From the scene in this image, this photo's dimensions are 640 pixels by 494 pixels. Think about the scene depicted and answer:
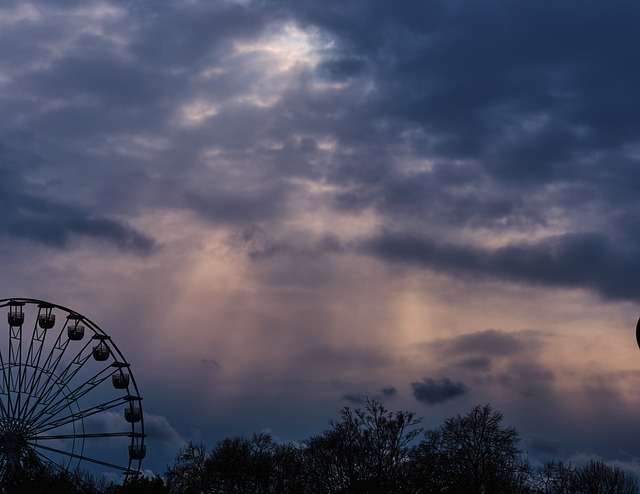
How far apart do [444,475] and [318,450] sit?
44.2 ft

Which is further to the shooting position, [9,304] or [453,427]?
[453,427]

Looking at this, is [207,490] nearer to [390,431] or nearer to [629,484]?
[390,431]

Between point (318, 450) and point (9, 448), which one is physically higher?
point (318, 450)

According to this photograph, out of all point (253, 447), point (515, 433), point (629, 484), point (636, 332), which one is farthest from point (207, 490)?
point (636, 332)

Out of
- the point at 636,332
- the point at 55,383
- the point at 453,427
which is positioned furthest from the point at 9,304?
the point at 636,332

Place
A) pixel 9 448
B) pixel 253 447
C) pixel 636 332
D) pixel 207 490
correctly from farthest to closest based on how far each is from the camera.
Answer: pixel 253 447, pixel 207 490, pixel 9 448, pixel 636 332

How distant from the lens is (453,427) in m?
101

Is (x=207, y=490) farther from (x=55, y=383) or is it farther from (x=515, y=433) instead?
(x=55, y=383)

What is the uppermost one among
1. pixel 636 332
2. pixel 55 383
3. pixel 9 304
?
pixel 9 304

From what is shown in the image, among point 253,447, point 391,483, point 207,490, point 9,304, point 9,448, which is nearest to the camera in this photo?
point 9,448

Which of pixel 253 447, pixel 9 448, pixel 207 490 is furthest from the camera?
pixel 253 447

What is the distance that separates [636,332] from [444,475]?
3332 inches

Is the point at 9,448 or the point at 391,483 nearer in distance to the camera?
the point at 9,448

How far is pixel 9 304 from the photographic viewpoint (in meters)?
70.6
